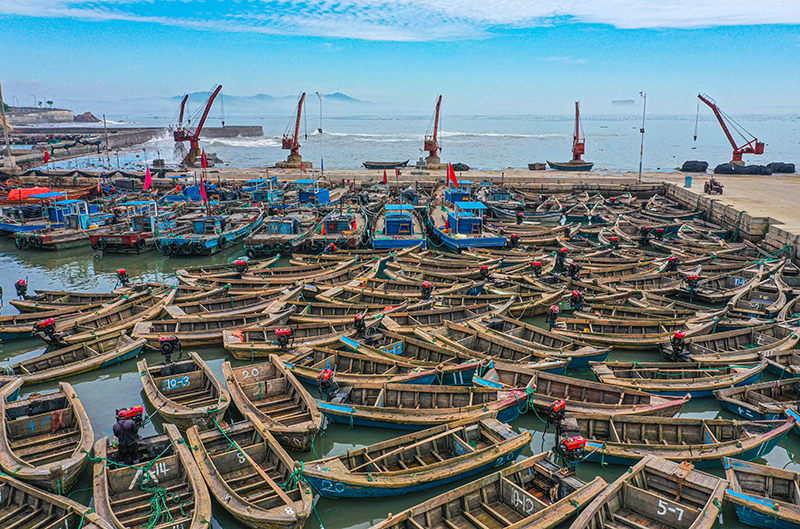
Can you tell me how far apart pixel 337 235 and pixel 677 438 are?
27.0 meters

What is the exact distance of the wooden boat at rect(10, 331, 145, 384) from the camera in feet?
62.4

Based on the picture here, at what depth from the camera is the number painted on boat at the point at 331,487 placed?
1253 cm

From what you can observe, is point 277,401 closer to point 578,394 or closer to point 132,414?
point 132,414

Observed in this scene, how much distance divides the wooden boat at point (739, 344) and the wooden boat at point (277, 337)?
13.1 metres

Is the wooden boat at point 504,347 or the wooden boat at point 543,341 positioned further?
the wooden boat at point 543,341

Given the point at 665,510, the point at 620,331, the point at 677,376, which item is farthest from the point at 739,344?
the point at 665,510

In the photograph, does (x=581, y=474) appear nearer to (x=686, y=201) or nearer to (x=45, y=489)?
(x=45, y=489)

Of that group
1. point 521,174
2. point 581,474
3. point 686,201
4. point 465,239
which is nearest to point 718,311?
point 581,474

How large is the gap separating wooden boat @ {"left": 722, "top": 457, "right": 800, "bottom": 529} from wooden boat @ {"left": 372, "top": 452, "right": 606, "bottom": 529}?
10.0ft

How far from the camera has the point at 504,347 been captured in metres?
20.0

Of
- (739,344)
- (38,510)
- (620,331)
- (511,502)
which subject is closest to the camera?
(38,510)

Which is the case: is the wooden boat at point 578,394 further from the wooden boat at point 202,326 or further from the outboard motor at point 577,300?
the wooden boat at point 202,326

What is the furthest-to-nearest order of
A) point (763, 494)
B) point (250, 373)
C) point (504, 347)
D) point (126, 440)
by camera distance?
point (504, 347)
point (250, 373)
point (126, 440)
point (763, 494)

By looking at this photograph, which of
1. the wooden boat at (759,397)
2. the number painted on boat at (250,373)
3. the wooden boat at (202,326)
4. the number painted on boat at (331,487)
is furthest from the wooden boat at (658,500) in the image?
the wooden boat at (202,326)
